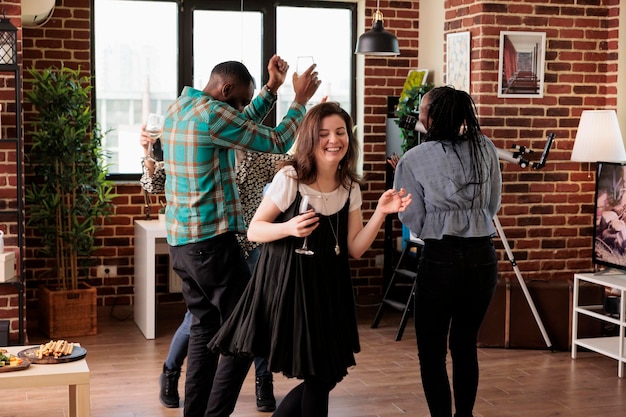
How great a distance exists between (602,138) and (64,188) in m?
3.56

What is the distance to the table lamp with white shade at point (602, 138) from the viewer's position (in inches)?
213

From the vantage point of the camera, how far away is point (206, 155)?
3.54m

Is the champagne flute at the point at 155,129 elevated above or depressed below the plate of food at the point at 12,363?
above

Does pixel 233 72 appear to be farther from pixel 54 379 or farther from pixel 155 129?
pixel 54 379

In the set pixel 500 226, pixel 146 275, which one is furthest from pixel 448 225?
pixel 146 275

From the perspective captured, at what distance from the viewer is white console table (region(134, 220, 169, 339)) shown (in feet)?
19.3

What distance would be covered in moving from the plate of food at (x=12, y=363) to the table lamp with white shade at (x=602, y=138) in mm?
3637

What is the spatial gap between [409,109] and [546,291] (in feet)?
5.17

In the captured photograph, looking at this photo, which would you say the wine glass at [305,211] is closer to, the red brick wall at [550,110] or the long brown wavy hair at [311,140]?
the long brown wavy hair at [311,140]

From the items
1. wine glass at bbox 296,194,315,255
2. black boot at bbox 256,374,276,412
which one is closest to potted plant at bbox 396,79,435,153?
black boot at bbox 256,374,276,412

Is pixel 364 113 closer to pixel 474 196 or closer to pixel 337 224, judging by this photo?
pixel 474 196

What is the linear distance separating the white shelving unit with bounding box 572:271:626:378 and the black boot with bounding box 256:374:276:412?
2060 millimetres

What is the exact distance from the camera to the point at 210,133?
138 inches

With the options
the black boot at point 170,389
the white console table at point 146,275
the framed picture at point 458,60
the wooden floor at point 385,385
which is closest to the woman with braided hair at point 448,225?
the wooden floor at point 385,385
